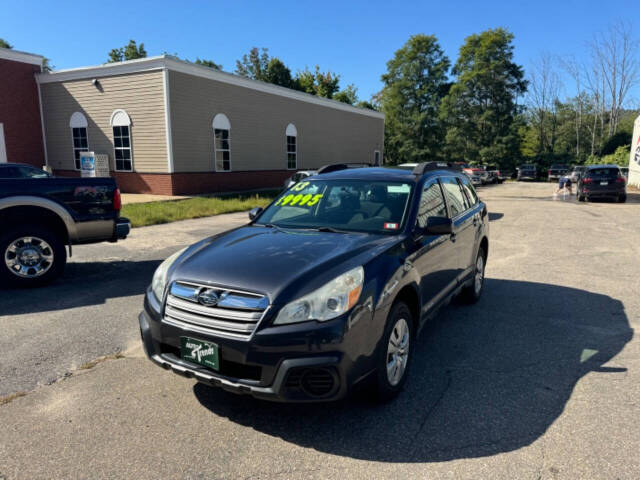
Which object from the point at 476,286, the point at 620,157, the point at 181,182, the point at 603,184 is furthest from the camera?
the point at 620,157

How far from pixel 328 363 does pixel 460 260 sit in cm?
268

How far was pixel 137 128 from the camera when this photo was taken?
19062 mm

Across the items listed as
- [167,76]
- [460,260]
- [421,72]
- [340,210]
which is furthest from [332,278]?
[421,72]

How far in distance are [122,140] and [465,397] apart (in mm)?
19454

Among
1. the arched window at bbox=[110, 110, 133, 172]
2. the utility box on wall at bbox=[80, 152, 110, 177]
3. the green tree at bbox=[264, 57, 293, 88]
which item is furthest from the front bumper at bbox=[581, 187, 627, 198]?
the green tree at bbox=[264, 57, 293, 88]

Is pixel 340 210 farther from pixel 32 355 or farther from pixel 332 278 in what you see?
pixel 32 355

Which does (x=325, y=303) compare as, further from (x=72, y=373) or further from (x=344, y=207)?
(x=72, y=373)

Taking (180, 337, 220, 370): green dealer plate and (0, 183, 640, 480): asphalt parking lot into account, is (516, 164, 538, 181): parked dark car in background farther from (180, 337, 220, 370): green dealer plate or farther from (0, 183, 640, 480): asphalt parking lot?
(180, 337, 220, 370): green dealer plate

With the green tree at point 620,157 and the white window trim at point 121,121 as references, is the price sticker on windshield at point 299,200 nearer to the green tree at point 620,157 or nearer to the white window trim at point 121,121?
the white window trim at point 121,121

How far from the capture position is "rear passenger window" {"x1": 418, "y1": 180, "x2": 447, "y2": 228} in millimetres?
4086

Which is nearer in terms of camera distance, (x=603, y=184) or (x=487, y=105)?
(x=603, y=184)

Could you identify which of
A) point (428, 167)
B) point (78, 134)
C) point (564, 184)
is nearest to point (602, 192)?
point (564, 184)

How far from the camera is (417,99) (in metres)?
47.5

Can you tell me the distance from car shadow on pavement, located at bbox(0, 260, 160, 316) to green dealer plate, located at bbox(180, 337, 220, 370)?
3265 millimetres
